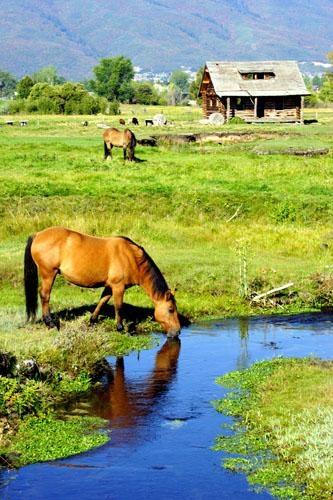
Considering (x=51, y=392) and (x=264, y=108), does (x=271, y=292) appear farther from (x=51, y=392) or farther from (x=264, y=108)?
(x=264, y=108)

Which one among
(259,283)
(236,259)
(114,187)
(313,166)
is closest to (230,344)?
(259,283)

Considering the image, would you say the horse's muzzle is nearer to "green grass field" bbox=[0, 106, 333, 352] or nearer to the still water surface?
the still water surface

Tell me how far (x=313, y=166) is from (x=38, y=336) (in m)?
20.9

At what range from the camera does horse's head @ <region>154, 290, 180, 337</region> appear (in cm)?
1708

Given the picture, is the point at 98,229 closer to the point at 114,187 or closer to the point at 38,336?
the point at 114,187

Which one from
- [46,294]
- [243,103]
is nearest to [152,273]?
[46,294]

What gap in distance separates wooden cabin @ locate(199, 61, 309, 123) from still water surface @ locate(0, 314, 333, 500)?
49477 millimetres

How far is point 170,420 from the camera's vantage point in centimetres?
1277

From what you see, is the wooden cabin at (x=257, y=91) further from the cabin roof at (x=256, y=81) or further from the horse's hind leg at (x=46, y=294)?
the horse's hind leg at (x=46, y=294)

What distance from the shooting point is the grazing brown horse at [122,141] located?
117 ft

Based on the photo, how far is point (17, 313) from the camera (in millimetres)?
17609

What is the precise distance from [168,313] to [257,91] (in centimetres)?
5126

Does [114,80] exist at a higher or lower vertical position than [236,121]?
higher

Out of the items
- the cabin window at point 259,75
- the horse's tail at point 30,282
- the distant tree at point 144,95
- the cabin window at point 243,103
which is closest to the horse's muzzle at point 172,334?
the horse's tail at point 30,282
